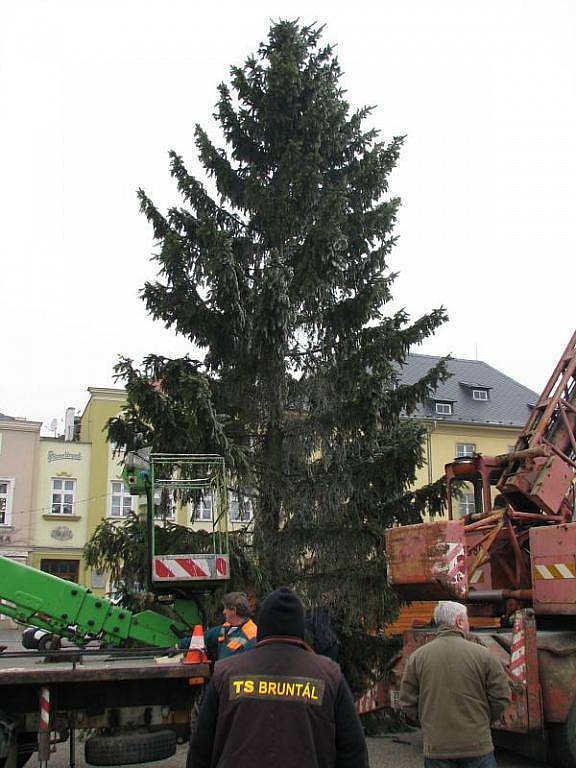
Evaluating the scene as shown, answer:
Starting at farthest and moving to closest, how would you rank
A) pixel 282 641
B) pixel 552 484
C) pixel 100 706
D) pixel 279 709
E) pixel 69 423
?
pixel 69 423, pixel 552 484, pixel 100 706, pixel 282 641, pixel 279 709

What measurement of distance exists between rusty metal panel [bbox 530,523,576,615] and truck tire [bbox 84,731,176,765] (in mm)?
4600

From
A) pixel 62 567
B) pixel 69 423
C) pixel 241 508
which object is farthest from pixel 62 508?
pixel 241 508

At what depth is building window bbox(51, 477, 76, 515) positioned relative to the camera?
37188mm

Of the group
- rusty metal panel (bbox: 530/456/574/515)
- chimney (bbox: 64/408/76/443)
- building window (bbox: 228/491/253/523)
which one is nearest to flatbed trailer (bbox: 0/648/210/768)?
building window (bbox: 228/491/253/523)

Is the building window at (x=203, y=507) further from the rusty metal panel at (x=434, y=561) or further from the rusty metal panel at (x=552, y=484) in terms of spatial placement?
the rusty metal panel at (x=552, y=484)

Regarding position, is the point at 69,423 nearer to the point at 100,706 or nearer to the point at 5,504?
the point at 5,504

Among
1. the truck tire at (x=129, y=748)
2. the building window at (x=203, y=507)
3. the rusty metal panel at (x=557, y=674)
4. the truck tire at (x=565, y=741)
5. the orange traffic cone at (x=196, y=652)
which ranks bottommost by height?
the truck tire at (x=565, y=741)

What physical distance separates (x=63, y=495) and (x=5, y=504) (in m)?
2.46

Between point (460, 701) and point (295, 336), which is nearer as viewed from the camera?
point (460, 701)

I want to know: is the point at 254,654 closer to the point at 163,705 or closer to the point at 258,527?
the point at 163,705

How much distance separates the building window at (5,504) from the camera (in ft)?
118

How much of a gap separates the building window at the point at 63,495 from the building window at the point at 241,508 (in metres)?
25.1

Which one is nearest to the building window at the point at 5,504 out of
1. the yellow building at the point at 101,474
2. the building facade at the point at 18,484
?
the building facade at the point at 18,484

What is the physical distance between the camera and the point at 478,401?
143 ft
